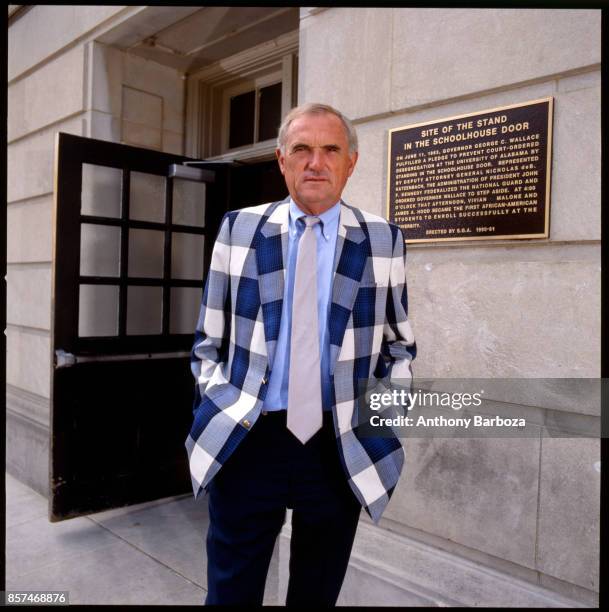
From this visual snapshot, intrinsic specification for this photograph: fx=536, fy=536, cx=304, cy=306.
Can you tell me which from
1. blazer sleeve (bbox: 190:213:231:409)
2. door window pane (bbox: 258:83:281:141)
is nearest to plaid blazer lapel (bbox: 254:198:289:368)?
blazer sleeve (bbox: 190:213:231:409)

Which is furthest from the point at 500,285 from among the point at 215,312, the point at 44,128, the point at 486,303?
the point at 44,128

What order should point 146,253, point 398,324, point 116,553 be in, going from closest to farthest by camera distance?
1. point 398,324
2. point 116,553
3. point 146,253

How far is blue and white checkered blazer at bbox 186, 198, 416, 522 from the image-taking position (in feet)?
5.86

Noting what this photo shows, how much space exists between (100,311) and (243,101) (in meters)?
2.38

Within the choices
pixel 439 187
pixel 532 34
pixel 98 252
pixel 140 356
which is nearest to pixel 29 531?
pixel 140 356

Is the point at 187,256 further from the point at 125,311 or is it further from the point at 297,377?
the point at 297,377

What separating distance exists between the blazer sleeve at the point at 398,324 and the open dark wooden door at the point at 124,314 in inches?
106

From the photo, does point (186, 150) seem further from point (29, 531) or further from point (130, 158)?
point (29, 531)

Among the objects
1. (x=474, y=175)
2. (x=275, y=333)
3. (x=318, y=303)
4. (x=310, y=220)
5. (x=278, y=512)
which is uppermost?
(x=474, y=175)

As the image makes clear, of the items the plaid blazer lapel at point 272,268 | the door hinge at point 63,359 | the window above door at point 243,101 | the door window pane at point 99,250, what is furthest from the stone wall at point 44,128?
Answer: the plaid blazer lapel at point 272,268

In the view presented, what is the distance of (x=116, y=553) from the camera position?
369 centimetres

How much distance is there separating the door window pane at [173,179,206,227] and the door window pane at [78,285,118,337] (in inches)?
32.7

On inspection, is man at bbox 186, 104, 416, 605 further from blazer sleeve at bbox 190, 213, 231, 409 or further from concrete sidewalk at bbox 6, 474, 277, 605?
concrete sidewalk at bbox 6, 474, 277, 605

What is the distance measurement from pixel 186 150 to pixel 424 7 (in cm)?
313
